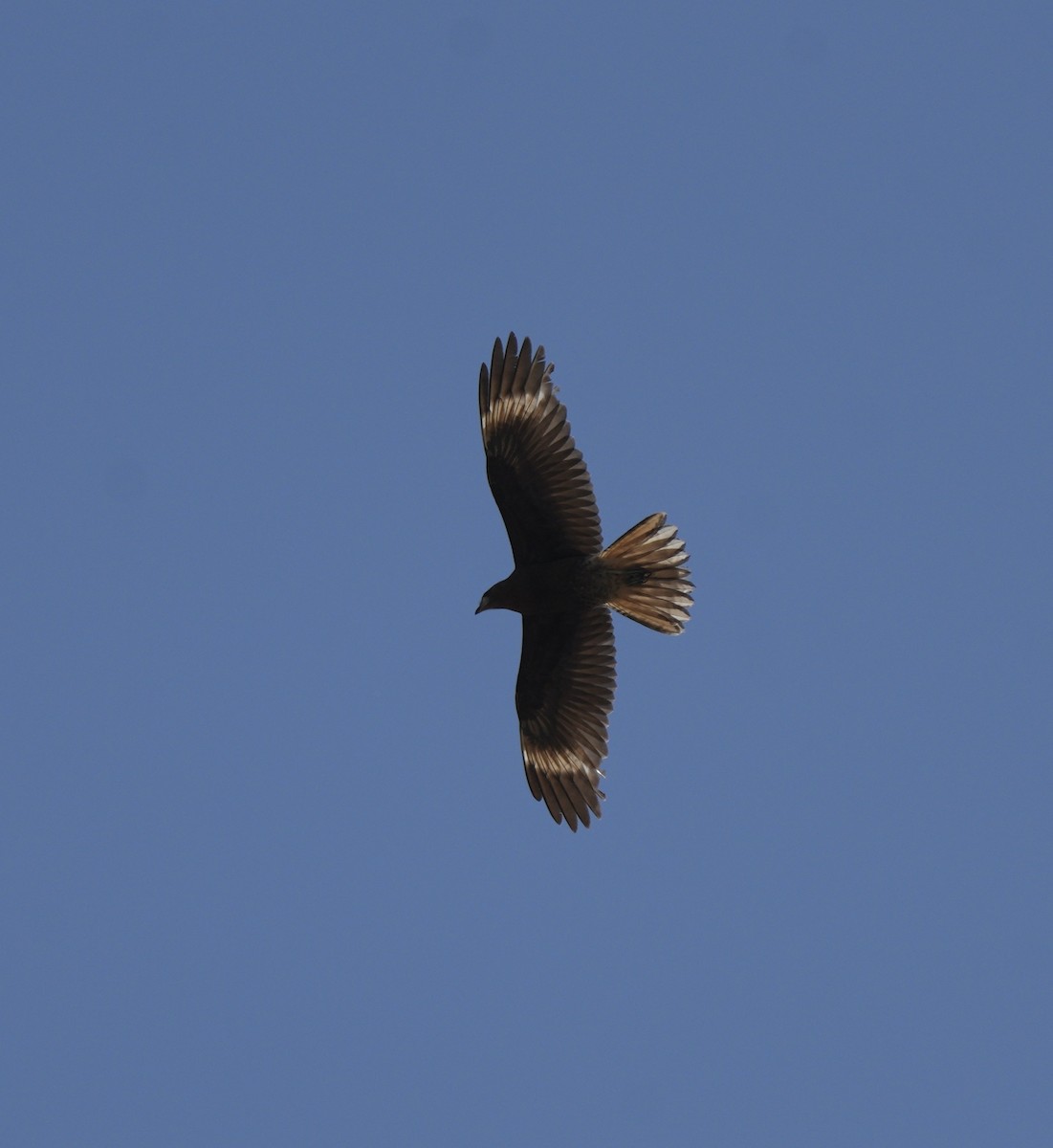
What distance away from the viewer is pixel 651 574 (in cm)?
1127

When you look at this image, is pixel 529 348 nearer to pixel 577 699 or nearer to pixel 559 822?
pixel 577 699

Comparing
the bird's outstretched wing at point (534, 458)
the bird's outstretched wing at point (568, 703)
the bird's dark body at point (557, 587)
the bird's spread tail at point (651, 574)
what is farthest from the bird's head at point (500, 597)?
the bird's spread tail at point (651, 574)

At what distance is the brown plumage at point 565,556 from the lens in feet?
37.1

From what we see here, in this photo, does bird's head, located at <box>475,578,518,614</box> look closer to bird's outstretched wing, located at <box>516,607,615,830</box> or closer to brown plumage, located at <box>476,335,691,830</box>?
brown plumage, located at <box>476,335,691,830</box>

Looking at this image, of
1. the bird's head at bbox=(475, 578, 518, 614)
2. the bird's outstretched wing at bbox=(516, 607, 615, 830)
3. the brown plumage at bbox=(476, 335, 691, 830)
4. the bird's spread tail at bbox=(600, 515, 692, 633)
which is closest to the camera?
the bird's spread tail at bbox=(600, 515, 692, 633)

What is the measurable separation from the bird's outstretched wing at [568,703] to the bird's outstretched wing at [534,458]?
641mm

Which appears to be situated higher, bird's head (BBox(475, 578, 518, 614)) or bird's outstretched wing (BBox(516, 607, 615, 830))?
bird's head (BBox(475, 578, 518, 614))

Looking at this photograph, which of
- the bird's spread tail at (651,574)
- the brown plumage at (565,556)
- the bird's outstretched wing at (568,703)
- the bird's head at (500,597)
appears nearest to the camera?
the bird's spread tail at (651,574)

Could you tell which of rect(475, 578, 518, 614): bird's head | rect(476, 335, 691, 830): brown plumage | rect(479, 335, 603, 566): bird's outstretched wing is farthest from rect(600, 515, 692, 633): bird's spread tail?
rect(475, 578, 518, 614): bird's head

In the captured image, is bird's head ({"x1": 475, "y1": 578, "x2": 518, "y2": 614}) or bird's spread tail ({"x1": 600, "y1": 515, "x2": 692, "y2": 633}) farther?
bird's head ({"x1": 475, "y1": 578, "x2": 518, "y2": 614})

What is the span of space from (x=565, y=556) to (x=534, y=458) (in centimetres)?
71

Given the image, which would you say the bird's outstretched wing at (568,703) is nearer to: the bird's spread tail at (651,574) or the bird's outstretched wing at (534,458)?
the bird's spread tail at (651,574)

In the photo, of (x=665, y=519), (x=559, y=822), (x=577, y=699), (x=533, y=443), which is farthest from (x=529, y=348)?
(x=559, y=822)

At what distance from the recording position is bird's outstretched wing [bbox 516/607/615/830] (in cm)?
1181
